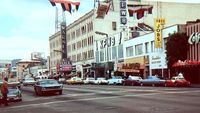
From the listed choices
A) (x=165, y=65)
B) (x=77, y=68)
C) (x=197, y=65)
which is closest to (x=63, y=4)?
(x=165, y=65)

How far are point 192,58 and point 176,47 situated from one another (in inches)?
94.1

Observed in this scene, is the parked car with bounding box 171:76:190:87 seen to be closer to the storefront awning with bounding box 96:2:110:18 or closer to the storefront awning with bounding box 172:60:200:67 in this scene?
the storefront awning with bounding box 172:60:200:67

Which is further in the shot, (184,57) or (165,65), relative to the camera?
(165,65)

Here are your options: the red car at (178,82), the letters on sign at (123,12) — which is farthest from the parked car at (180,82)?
the letters on sign at (123,12)

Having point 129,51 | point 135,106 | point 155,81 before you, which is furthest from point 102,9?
point 135,106

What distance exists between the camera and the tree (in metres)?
58.3

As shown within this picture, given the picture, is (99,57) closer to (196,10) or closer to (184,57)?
(196,10)

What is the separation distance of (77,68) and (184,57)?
52.6 meters

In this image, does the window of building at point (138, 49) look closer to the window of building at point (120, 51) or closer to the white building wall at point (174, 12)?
the window of building at point (120, 51)

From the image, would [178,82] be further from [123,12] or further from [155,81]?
[123,12]

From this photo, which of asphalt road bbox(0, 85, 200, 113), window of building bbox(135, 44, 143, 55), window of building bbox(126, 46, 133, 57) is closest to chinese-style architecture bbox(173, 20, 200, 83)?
window of building bbox(135, 44, 143, 55)

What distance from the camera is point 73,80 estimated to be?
8281 centimetres

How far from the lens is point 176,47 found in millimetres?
58406

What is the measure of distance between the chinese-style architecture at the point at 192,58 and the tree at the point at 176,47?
0.69 m
